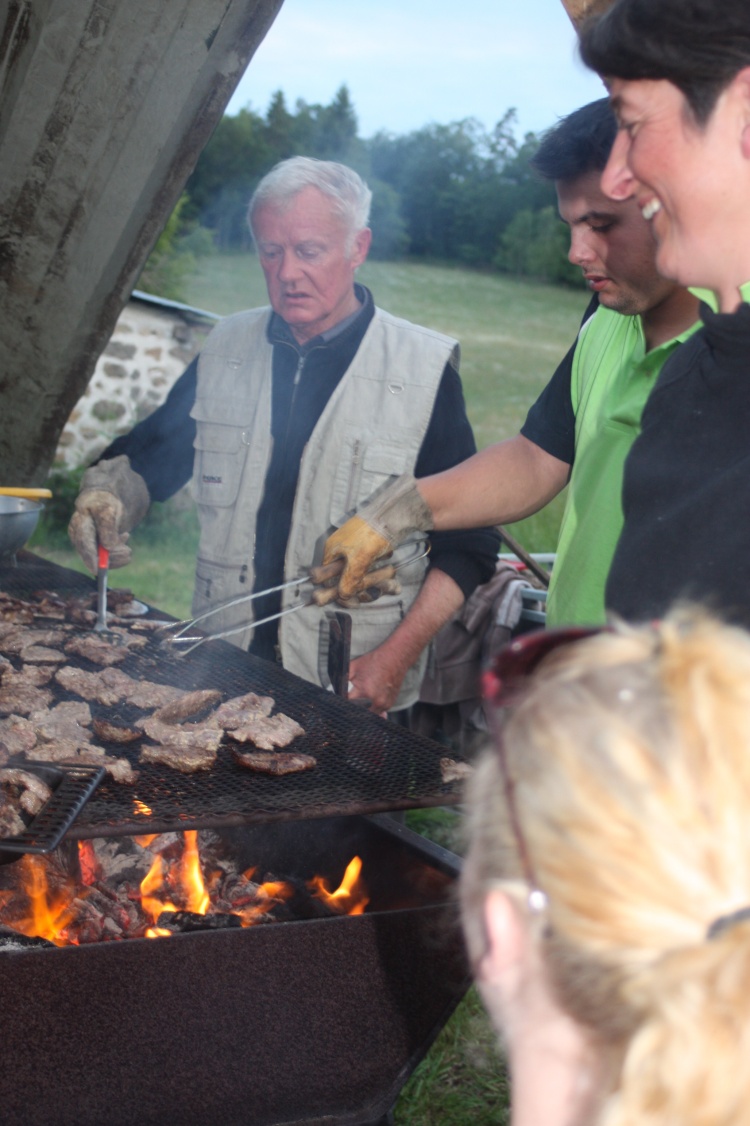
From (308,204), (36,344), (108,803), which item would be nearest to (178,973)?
(108,803)

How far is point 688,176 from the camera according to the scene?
1.59m

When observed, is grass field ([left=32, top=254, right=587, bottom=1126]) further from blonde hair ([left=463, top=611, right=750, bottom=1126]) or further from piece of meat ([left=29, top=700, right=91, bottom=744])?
blonde hair ([left=463, top=611, right=750, bottom=1126])

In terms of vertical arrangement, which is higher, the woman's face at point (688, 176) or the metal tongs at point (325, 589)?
the woman's face at point (688, 176)

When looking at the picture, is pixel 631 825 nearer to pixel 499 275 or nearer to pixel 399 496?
pixel 399 496

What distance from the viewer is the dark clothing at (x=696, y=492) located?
1.59 meters

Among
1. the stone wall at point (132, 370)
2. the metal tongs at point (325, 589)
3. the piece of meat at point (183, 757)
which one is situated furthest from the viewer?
the stone wall at point (132, 370)

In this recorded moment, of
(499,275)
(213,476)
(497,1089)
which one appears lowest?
(497,1089)

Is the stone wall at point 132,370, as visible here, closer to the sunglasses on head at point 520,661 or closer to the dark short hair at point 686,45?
the dark short hair at point 686,45

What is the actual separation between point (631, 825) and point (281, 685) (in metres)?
2.28

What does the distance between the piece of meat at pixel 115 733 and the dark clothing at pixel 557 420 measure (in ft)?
4.51

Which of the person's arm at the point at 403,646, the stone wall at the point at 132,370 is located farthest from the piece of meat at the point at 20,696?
the stone wall at the point at 132,370

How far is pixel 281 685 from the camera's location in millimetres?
3057

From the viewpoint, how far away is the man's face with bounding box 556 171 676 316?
2.60 metres

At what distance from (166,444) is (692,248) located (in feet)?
9.77
